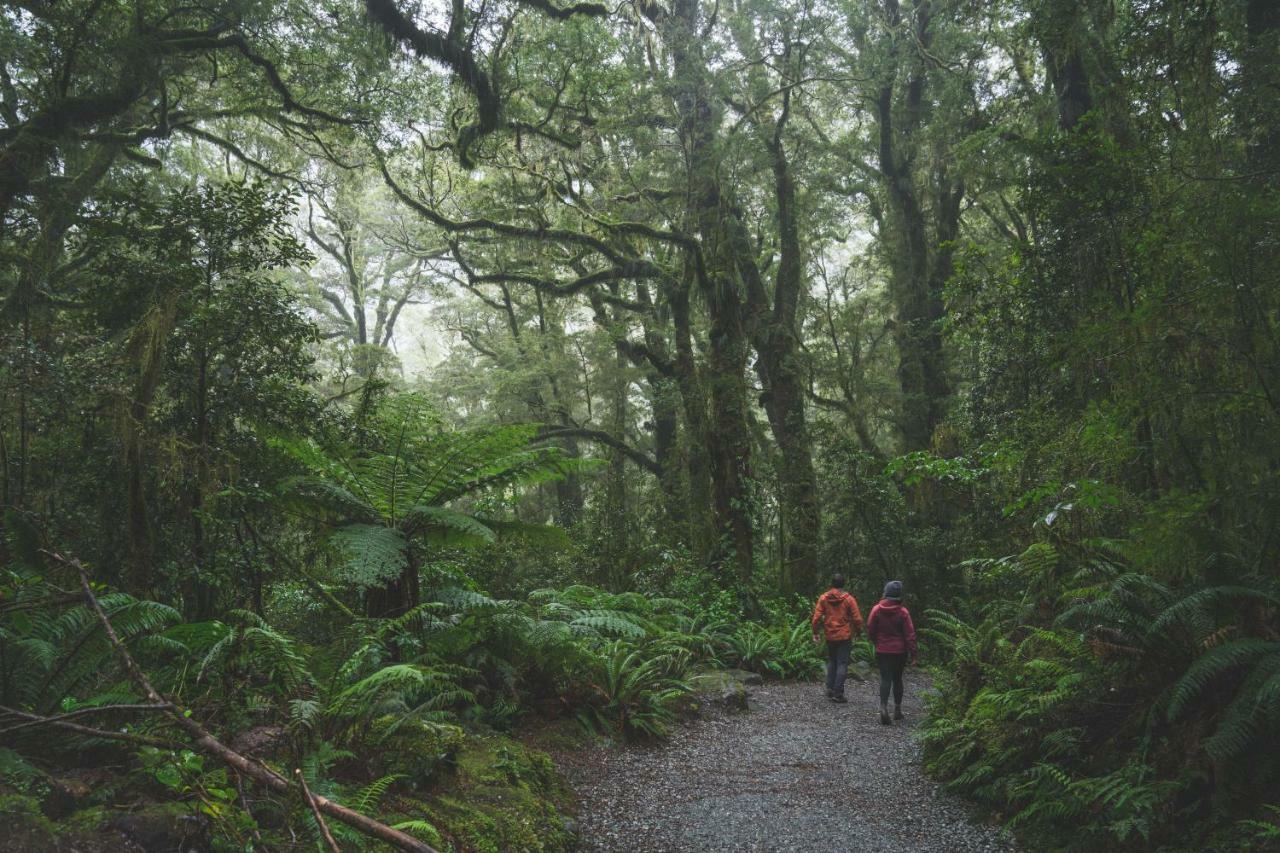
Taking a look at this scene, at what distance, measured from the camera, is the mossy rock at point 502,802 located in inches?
135

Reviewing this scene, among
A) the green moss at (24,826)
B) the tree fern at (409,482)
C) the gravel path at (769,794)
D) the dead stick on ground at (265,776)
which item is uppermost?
the tree fern at (409,482)

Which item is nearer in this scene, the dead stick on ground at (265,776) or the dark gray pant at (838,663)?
the dead stick on ground at (265,776)

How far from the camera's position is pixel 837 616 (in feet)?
27.6

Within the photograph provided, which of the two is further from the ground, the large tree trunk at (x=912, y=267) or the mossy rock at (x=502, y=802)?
the large tree trunk at (x=912, y=267)

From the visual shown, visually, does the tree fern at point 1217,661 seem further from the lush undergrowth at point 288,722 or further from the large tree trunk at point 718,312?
the large tree trunk at point 718,312

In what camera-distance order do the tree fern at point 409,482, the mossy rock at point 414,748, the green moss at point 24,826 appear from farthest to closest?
the tree fern at point 409,482 → the mossy rock at point 414,748 → the green moss at point 24,826

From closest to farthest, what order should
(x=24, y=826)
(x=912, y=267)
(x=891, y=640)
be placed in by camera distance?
(x=24, y=826) < (x=891, y=640) < (x=912, y=267)

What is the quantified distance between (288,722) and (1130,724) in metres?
4.59

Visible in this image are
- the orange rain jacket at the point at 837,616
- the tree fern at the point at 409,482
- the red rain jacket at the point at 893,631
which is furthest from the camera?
the orange rain jacket at the point at 837,616

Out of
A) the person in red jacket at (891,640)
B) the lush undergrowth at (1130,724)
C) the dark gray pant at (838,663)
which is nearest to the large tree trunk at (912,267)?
the dark gray pant at (838,663)

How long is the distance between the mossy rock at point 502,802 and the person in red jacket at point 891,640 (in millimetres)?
4037

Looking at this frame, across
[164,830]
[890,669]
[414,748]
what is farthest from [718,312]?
[164,830]

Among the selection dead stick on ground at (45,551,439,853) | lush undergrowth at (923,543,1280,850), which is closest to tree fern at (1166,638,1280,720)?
lush undergrowth at (923,543,1280,850)

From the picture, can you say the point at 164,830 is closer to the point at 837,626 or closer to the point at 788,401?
the point at 837,626
